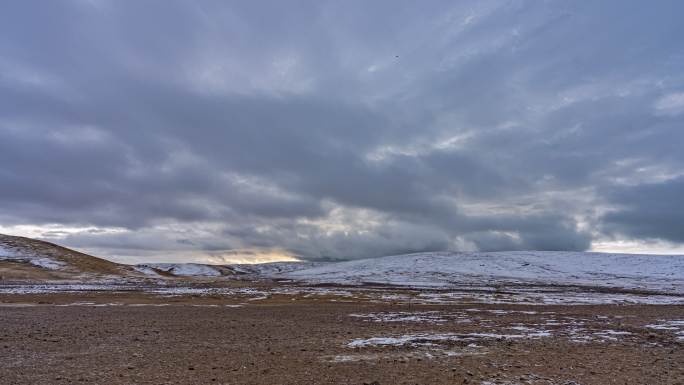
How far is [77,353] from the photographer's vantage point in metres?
12.8

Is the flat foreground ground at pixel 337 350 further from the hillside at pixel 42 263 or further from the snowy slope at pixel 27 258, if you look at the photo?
the snowy slope at pixel 27 258

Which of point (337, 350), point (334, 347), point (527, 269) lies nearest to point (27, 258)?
point (527, 269)

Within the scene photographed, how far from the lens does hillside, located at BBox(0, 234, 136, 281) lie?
84.0 m

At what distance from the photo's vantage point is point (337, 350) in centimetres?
1342

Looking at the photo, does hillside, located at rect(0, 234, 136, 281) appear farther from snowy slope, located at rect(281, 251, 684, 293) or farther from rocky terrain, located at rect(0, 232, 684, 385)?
rocky terrain, located at rect(0, 232, 684, 385)

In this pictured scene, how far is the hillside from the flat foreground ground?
73.8 metres

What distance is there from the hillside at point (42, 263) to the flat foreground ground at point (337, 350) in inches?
2905

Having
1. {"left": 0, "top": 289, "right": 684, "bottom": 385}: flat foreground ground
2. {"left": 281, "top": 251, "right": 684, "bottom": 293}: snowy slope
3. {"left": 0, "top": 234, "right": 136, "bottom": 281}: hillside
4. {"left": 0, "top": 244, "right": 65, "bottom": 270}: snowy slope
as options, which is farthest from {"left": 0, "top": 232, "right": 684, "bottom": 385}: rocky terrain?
{"left": 0, "top": 244, "right": 65, "bottom": 270}: snowy slope

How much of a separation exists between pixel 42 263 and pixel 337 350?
11009 centimetres

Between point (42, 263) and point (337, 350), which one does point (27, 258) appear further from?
point (337, 350)

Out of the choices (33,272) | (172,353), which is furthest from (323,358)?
(33,272)

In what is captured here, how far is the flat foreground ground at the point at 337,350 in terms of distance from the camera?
1023 centimetres

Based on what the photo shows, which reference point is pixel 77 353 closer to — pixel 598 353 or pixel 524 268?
pixel 598 353

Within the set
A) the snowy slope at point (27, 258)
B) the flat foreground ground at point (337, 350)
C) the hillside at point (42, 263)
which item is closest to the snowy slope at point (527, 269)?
the hillside at point (42, 263)
